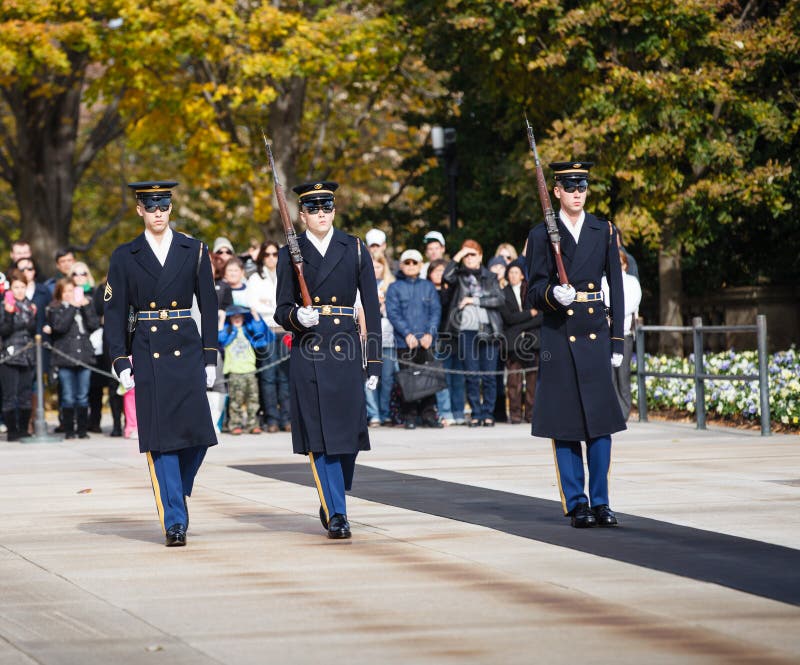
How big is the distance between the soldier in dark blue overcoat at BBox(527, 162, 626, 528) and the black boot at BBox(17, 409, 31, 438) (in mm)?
8996

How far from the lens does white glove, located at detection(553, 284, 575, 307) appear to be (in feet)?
29.8

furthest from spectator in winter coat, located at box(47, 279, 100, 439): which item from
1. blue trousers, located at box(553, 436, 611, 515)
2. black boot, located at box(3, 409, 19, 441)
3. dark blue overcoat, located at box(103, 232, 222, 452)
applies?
blue trousers, located at box(553, 436, 611, 515)

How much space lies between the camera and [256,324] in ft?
56.2

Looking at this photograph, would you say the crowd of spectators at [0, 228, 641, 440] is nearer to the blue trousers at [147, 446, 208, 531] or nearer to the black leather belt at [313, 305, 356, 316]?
the blue trousers at [147, 446, 208, 531]

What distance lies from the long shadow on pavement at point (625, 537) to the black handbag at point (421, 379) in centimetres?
494

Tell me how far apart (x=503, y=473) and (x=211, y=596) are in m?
5.41

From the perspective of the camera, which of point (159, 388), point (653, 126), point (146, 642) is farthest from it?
point (653, 126)

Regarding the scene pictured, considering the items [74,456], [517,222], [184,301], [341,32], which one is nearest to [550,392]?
[184,301]

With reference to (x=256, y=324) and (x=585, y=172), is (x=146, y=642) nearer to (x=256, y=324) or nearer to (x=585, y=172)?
(x=585, y=172)

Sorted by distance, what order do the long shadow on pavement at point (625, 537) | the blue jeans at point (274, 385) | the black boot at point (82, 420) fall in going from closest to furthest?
the long shadow on pavement at point (625, 537)
the black boot at point (82, 420)
the blue jeans at point (274, 385)

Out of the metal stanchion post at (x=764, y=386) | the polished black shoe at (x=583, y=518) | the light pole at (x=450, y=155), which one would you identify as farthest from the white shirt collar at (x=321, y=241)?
the light pole at (x=450, y=155)

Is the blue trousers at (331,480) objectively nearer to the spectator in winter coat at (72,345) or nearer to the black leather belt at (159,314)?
the black leather belt at (159,314)

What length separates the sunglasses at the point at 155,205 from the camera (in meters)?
8.98

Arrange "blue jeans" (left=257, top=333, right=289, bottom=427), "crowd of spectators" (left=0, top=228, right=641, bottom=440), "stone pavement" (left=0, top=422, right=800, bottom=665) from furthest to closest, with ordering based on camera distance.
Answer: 1. "blue jeans" (left=257, top=333, right=289, bottom=427)
2. "crowd of spectators" (left=0, top=228, right=641, bottom=440)
3. "stone pavement" (left=0, top=422, right=800, bottom=665)
